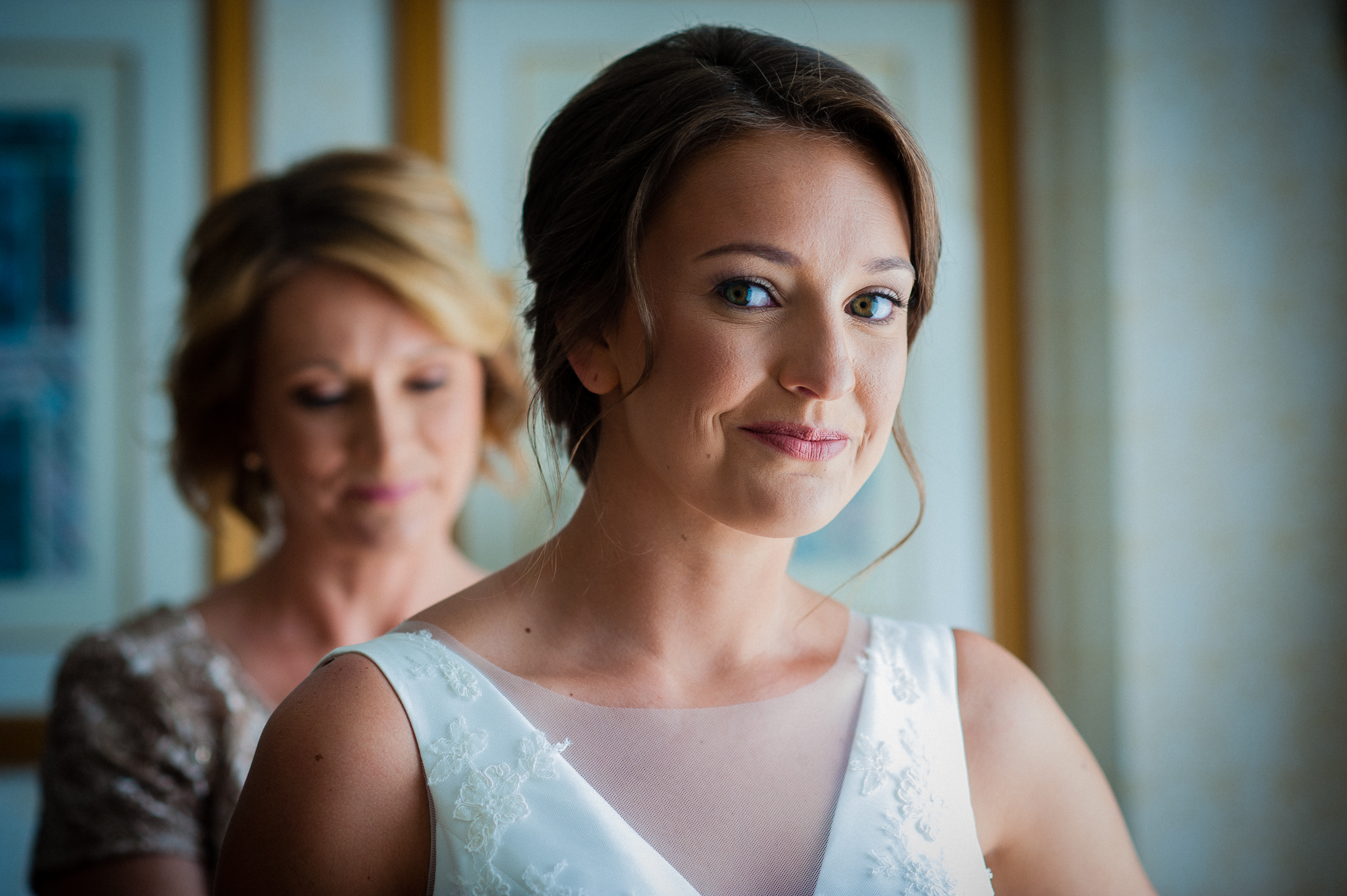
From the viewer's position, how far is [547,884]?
0.84 metres

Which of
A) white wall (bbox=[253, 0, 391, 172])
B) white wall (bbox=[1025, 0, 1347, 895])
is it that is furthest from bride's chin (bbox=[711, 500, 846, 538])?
white wall (bbox=[253, 0, 391, 172])

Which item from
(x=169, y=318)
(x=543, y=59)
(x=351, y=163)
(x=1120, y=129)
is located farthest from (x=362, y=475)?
(x=1120, y=129)

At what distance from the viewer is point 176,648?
1542mm

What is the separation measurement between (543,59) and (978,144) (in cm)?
92

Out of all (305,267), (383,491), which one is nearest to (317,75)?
(305,267)

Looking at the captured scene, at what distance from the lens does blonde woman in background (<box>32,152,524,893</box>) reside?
145cm

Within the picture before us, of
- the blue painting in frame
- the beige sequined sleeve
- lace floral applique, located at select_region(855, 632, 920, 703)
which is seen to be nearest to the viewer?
lace floral applique, located at select_region(855, 632, 920, 703)

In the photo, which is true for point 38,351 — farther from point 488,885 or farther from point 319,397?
point 488,885

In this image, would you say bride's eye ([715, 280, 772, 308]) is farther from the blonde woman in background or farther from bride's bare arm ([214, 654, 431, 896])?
the blonde woman in background

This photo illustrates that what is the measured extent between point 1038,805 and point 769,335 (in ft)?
1.78

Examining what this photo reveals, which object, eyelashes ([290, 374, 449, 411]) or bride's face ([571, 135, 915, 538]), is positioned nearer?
bride's face ([571, 135, 915, 538])

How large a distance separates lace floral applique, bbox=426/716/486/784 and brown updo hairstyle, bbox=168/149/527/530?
2.72ft

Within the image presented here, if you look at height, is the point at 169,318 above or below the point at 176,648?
above

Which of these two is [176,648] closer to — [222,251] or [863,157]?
[222,251]
